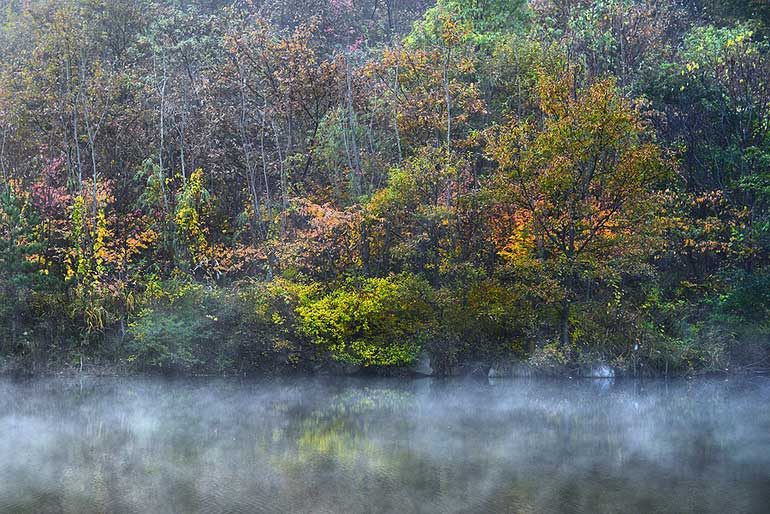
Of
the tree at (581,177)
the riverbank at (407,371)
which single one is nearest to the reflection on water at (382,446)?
the riverbank at (407,371)

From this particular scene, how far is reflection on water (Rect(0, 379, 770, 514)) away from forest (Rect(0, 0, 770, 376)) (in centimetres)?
142

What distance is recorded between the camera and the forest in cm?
2302

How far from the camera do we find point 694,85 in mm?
25766

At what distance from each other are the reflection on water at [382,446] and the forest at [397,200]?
55.9 inches

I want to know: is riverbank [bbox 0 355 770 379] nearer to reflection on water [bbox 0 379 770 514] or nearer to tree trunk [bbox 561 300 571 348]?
reflection on water [bbox 0 379 770 514]

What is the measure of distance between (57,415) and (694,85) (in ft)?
64.4

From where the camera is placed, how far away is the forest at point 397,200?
23016 millimetres

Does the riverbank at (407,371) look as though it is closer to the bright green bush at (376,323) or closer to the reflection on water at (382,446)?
the bright green bush at (376,323)

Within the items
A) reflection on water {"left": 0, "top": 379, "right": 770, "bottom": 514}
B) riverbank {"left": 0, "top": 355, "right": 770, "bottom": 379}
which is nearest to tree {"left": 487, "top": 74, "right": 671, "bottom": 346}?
riverbank {"left": 0, "top": 355, "right": 770, "bottom": 379}

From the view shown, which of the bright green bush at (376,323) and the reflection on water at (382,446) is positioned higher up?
the bright green bush at (376,323)

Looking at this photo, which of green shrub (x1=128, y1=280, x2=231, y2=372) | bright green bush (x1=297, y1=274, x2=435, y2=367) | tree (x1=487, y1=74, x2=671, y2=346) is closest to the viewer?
tree (x1=487, y1=74, x2=671, y2=346)

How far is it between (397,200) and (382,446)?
9934 mm

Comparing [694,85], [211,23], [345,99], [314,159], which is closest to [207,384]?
[314,159]

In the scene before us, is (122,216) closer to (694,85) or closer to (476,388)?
(476,388)
